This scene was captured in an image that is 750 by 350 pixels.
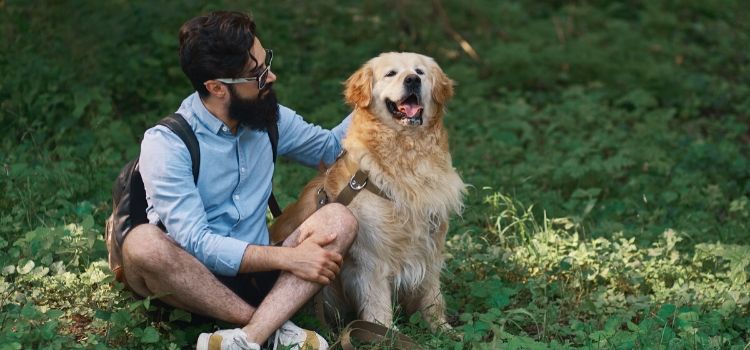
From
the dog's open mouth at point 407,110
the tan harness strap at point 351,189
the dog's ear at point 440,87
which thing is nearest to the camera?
the tan harness strap at point 351,189

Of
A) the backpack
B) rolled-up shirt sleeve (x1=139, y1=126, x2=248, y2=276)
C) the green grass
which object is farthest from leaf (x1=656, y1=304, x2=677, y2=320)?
the backpack

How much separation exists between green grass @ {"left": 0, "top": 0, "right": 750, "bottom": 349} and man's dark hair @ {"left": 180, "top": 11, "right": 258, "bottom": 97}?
0.95 metres

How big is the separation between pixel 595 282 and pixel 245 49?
7.23 ft

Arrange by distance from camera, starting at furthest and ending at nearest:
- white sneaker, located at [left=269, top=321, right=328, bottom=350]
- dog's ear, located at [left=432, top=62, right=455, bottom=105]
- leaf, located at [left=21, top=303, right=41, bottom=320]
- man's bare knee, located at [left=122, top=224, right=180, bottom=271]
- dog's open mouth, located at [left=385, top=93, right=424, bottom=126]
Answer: dog's ear, located at [left=432, top=62, right=455, bottom=105] < dog's open mouth, located at [left=385, top=93, right=424, bottom=126] < white sneaker, located at [left=269, top=321, right=328, bottom=350] < leaf, located at [left=21, top=303, right=41, bottom=320] < man's bare knee, located at [left=122, top=224, right=180, bottom=271]

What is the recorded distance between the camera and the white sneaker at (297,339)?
3803 millimetres

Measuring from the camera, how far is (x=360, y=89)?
14.5 ft

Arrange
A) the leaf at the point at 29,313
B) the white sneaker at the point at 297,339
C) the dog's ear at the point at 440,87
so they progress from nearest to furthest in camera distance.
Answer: the leaf at the point at 29,313, the white sneaker at the point at 297,339, the dog's ear at the point at 440,87

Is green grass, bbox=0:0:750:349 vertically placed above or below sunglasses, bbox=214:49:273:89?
below

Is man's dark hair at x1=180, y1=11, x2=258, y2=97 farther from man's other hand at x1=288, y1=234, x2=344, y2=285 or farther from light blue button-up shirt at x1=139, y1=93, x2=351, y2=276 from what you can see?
man's other hand at x1=288, y1=234, x2=344, y2=285

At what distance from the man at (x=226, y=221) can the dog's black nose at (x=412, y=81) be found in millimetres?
667

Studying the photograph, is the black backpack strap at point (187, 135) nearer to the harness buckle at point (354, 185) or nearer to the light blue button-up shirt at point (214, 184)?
the light blue button-up shirt at point (214, 184)

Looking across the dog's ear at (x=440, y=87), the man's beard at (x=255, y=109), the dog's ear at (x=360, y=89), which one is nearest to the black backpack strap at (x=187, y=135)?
the man's beard at (x=255, y=109)

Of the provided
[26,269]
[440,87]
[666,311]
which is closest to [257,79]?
[440,87]

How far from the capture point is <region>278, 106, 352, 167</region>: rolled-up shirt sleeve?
427 cm
